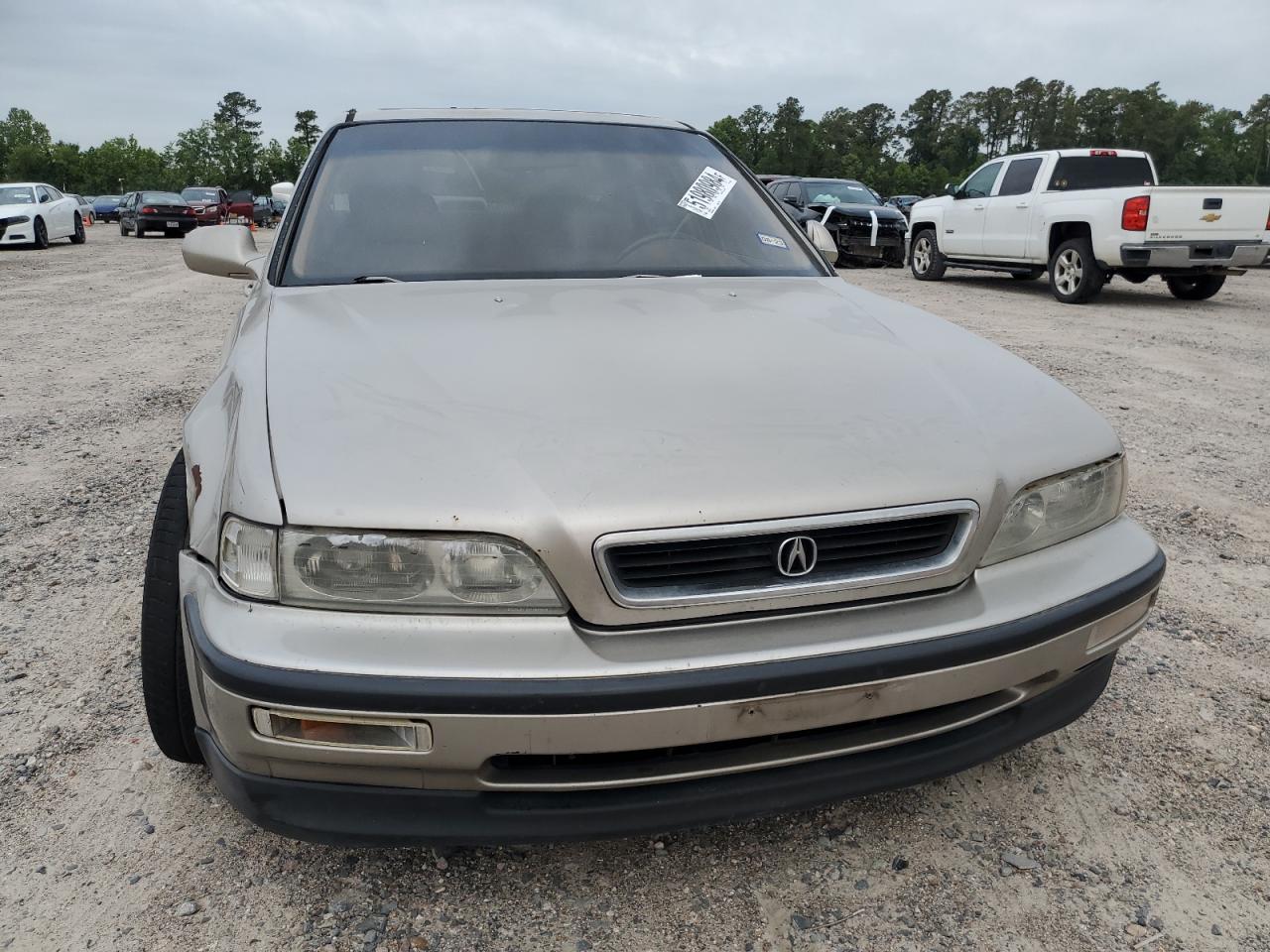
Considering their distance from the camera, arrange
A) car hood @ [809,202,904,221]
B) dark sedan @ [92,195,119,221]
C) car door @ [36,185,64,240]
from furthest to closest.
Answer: dark sedan @ [92,195,119,221]
car door @ [36,185,64,240]
car hood @ [809,202,904,221]

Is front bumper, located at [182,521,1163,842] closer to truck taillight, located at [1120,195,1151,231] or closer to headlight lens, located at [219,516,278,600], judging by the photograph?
headlight lens, located at [219,516,278,600]

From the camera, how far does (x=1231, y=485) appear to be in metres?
4.13

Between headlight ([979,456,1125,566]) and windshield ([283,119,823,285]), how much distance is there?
118 centimetres

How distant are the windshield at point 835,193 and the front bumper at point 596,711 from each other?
13661 millimetres

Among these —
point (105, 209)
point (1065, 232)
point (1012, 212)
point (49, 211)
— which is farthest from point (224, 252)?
point (105, 209)

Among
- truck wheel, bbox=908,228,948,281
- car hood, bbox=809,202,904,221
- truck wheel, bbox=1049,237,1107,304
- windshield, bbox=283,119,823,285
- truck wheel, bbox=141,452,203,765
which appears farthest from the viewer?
car hood, bbox=809,202,904,221

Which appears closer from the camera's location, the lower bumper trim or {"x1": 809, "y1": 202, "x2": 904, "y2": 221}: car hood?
the lower bumper trim

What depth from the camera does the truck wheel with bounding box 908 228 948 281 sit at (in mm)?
12984

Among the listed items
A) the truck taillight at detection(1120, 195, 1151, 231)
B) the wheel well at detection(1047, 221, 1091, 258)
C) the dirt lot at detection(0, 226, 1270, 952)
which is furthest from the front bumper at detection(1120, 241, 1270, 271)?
the dirt lot at detection(0, 226, 1270, 952)

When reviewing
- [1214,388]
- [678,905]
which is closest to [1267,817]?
[678,905]

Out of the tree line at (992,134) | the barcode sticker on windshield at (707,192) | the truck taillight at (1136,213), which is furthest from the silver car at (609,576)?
the tree line at (992,134)

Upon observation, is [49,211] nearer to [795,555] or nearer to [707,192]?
[707,192]

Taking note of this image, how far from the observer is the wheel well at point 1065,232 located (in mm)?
10094

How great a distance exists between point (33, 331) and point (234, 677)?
28.5ft
